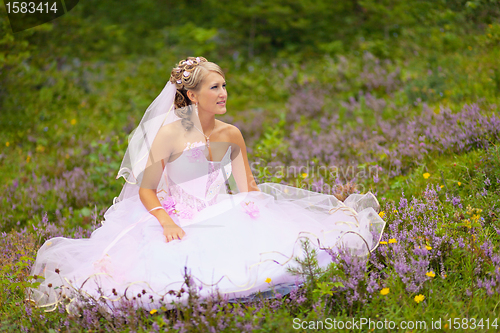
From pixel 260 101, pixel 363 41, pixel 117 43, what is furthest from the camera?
pixel 117 43

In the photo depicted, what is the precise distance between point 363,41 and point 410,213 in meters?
6.59

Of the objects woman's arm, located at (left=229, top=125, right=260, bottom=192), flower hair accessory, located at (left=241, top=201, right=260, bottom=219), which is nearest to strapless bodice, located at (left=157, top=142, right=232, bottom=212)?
woman's arm, located at (left=229, top=125, right=260, bottom=192)

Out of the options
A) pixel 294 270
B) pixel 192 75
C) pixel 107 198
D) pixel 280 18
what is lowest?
pixel 107 198

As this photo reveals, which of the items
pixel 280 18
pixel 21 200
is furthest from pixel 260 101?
pixel 21 200

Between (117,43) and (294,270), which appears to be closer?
(294,270)

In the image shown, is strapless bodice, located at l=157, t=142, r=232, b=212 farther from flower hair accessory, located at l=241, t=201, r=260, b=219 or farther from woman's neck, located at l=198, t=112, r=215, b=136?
flower hair accessory, located at l=241, t=201, r=260, b=219

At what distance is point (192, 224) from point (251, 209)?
1.51ft

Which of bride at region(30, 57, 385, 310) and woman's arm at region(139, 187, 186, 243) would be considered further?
woman's arm at region(139, 187, 186, 243)

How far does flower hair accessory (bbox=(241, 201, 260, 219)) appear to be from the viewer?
2992mm

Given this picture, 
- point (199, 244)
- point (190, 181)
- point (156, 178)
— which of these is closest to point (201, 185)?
point (190, 181)

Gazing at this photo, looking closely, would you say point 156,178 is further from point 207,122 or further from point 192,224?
point 207,122

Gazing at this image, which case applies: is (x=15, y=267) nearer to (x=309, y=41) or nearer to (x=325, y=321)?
(x=325, y=321)

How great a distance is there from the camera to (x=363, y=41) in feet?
29.1

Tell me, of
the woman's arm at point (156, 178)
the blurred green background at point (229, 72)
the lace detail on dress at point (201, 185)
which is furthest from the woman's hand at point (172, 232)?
the blurred green background at point (229, 72)
